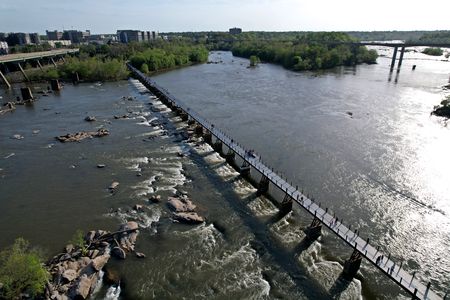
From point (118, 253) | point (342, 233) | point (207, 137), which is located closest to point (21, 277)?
point (118, 253)

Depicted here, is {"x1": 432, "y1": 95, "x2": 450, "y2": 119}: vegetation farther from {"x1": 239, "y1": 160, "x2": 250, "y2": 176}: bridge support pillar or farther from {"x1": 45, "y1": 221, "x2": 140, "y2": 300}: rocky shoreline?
{"x1": 45, "y1": 221, "x2": 140, "y2": 300}: rocky shoreline

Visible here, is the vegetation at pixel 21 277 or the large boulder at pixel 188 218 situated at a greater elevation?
the vegetation at pixel 21 277

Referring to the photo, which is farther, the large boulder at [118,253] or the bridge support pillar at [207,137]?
the bridge support pillar at [207,137]

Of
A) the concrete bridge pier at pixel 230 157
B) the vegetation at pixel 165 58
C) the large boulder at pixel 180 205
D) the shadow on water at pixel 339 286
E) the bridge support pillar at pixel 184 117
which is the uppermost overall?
the vegetation at pixel 165 58

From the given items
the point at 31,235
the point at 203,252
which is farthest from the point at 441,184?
the point at 31,235

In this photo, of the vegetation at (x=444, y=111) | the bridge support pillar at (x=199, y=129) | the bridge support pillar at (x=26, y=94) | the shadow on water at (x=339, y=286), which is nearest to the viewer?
the shadow on water at (x=339, y=286)

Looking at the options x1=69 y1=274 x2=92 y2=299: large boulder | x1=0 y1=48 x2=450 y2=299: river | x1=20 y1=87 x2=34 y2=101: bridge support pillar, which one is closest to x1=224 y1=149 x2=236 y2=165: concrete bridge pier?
x1=0 y1=48 x2=450 y2=299: river

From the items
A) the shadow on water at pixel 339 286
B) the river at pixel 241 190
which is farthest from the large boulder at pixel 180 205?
the shadow on water at pixel 339 286

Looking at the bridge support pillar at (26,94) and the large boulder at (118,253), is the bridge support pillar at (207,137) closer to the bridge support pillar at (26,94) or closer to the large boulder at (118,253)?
the large boulder at (118,253)
